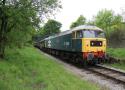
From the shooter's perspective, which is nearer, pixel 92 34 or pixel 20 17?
pixel 20 17

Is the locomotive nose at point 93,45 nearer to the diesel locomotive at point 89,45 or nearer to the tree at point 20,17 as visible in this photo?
the diesel locomotive at point 89,45

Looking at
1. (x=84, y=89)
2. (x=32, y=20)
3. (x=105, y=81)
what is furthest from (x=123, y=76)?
(x=32, y=20)

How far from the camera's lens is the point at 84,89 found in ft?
39.4

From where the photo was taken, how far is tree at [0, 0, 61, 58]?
1955 centimetres

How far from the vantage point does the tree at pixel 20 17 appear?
19547 millimetres

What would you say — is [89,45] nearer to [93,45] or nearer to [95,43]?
[93,45]

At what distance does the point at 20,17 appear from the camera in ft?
64.1

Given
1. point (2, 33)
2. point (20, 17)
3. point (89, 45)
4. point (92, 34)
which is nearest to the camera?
point (20, 17)

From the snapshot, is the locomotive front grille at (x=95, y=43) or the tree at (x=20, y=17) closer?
the tree at (x=20, y=17)

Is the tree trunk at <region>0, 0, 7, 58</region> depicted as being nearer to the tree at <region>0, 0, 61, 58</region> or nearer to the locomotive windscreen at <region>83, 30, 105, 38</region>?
the tree at <region>0, 0, 61, 58</region>

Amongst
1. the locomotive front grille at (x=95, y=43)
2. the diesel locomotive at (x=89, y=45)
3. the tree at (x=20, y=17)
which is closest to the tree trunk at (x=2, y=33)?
the tree at (x=20, y=17)

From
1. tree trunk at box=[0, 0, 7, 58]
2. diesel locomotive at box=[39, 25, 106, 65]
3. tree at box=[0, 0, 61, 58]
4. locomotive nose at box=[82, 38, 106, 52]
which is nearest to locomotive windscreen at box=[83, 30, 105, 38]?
A: diesel locomotive at box=[39, 25, 106, 65]

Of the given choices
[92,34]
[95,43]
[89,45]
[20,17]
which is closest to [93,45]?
[95,43]

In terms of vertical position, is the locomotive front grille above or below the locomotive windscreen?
below
